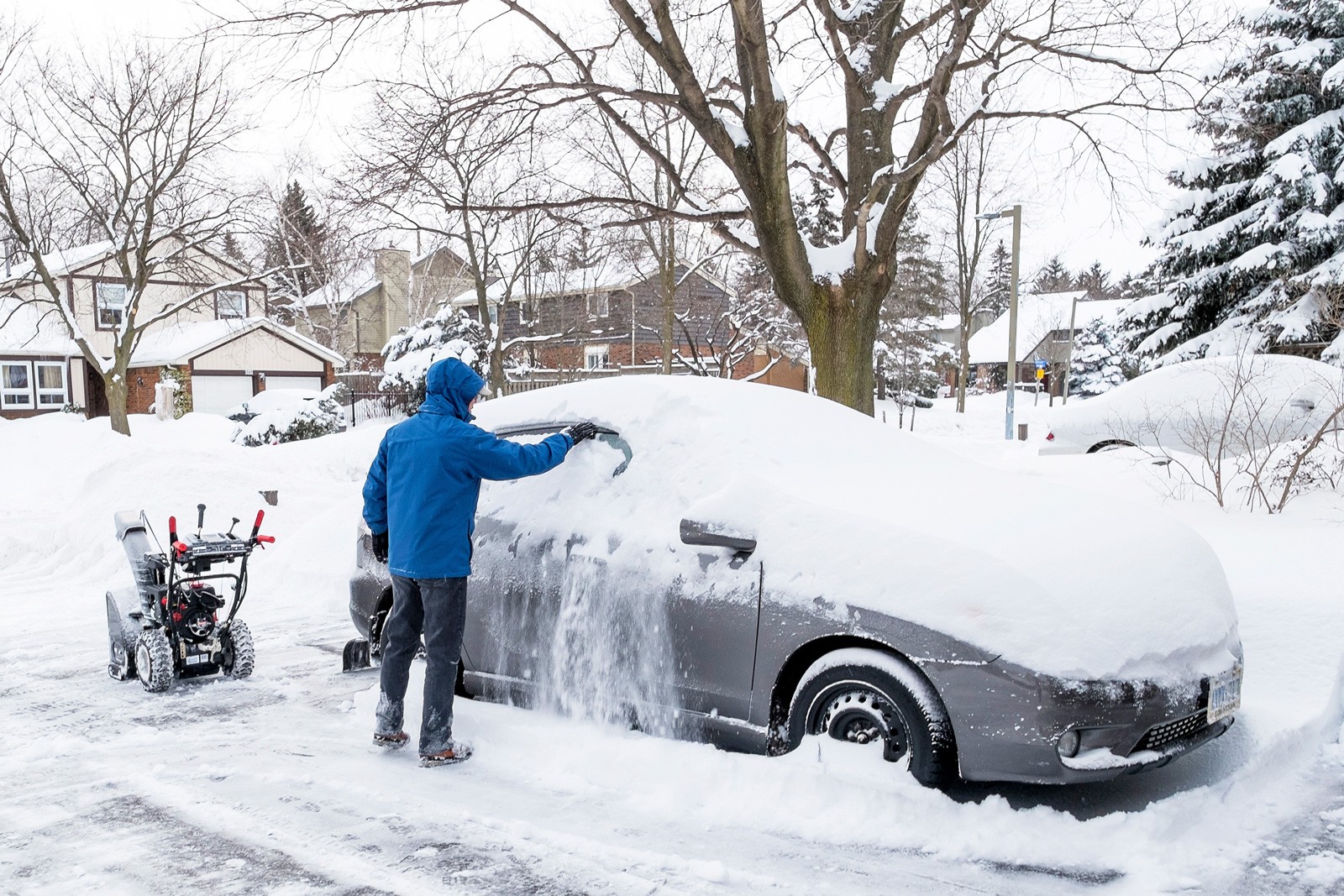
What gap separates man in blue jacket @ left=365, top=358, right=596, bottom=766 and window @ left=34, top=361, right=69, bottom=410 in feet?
119

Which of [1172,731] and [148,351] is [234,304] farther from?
[1172,731]

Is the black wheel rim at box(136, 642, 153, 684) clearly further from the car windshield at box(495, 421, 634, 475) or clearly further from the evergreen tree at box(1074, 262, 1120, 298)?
the evergreen tree at box(1074, 262, 1120, 298)

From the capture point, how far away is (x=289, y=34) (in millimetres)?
9773

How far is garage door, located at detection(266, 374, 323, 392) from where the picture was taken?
119 ft

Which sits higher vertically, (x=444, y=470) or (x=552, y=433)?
(x=552, y=433)

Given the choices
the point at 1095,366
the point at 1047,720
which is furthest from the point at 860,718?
the point at 1095,366

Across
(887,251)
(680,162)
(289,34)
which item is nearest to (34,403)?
(680,162)

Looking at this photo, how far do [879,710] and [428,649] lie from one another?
2.03 meters

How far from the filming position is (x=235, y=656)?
5820mm

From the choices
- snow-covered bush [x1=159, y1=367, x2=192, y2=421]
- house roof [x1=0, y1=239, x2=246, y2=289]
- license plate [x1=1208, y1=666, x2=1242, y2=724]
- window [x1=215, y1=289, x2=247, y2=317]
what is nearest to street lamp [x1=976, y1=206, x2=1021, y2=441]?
license plate [x1=1208, y1=666, x2=1242, y2=724]

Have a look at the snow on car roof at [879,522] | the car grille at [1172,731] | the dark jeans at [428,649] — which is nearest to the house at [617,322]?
the snow on car roof at [879,522]

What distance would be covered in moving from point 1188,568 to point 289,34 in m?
9.59

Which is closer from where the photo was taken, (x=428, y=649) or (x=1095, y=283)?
(x=428, y=649)

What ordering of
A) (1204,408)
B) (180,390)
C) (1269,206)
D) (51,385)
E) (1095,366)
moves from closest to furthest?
(1204,408) → (1269,206) → (180,390) → (51,385) → (1095,366)
